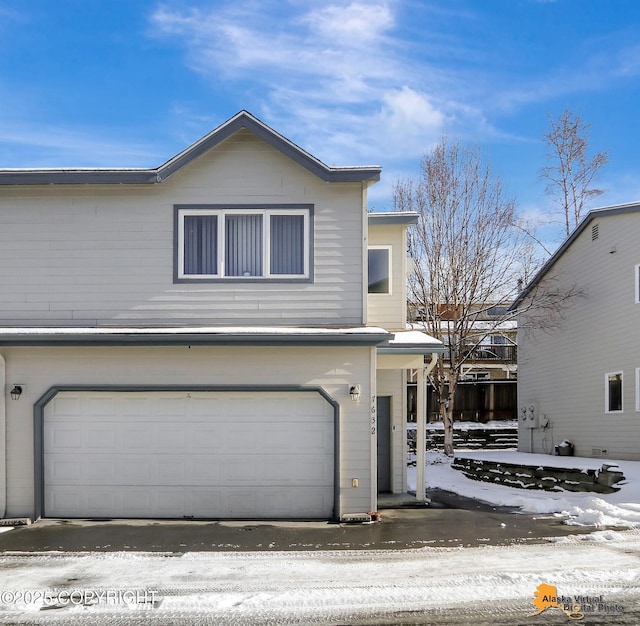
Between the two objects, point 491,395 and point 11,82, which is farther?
point 491,395

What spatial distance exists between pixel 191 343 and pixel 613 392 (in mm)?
11577

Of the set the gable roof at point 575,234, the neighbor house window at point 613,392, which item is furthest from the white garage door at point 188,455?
the gable roof at point 575,234

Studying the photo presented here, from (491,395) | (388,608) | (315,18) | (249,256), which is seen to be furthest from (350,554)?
(491,395)

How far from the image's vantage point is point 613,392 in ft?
58.1

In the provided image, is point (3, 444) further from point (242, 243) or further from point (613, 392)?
point (613, 392)

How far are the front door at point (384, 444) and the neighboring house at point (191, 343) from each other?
2510 mm

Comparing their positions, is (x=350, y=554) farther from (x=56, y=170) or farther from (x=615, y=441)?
(x=615, y=441)

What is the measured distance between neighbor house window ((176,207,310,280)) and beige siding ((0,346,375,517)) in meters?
1.33

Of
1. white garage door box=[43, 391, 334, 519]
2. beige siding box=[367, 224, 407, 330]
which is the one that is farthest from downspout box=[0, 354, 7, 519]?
beige siding box=[367, 224, 407, 330]

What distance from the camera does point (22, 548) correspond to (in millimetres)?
9406

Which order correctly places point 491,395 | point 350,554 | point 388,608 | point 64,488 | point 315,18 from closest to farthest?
point 388,608, point 350,554, point 64,488, point 315,18, point 491,395

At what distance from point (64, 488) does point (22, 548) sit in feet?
7.19

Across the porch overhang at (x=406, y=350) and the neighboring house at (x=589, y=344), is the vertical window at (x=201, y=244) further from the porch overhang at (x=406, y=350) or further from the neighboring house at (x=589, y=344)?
the neighboring house at (x=589, y=344)

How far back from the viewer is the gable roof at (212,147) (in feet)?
37.8
